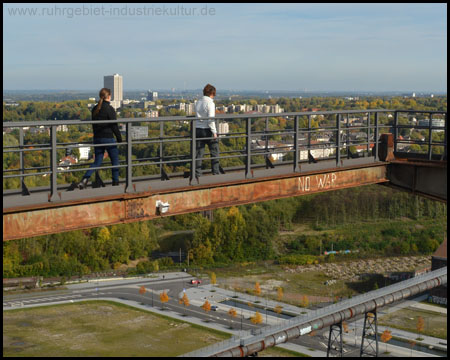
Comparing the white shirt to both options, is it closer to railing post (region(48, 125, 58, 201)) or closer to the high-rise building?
the high-rise building

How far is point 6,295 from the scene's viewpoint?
8150 cm

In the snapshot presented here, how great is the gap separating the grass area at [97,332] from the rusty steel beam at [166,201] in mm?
44863

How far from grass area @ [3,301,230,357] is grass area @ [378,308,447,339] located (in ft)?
53.6

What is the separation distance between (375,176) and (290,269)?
72.9m

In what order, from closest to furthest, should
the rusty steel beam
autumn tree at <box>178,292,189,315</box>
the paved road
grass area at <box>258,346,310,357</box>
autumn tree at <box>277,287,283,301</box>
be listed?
1. the rusty steel beam
2. grass area at <box>258,346,310,357</box>
3. the paved road
4. autumn tree at <box>178,292,189,315</box>
5. autumn tree at <box>277,287,283,301</box>

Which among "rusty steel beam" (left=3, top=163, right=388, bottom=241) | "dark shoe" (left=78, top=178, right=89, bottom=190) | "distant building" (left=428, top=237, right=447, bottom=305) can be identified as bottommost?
"distant building" (left=428, top=237, right=447, bottom=305)

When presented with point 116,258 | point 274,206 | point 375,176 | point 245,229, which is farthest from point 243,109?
point 375,176

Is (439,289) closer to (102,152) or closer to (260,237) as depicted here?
(260,237)

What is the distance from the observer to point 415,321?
6531 centimetres

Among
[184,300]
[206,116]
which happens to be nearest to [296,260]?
[184,300]

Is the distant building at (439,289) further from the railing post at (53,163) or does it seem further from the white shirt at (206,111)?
the railing post at (53,163)

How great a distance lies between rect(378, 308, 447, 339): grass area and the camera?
209 ft

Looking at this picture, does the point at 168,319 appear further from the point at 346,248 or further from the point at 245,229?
the point at 346,248

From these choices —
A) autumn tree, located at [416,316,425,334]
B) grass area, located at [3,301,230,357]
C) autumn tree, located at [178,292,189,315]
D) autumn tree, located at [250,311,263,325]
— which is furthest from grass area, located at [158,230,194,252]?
autumn tree, located at [416,316,425,334]
